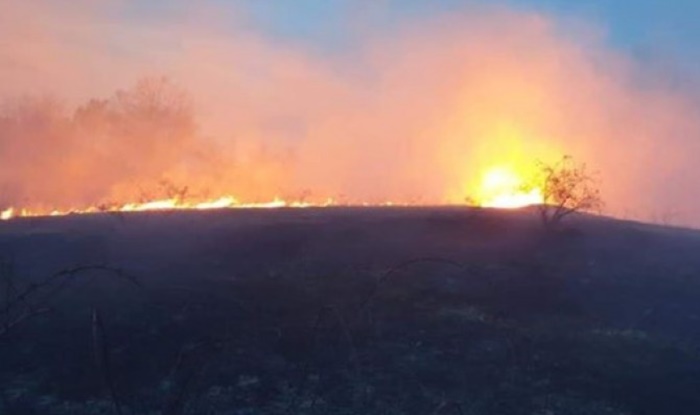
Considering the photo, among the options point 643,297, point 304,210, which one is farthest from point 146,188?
point 643,297

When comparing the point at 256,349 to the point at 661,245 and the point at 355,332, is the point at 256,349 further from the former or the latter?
the point at 661,245

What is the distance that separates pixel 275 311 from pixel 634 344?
27.6 feet

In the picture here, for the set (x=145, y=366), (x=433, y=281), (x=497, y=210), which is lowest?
(x=145, y=366)

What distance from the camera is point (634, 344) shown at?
814 inches

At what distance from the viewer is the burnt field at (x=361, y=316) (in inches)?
681

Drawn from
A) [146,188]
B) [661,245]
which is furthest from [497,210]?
[146,188]

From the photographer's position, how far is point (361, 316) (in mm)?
16922

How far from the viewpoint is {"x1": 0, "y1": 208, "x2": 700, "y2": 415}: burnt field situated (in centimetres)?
Answer: 1730

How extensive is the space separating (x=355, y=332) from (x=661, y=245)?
14.8 metres

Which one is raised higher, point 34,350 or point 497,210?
point 497,210

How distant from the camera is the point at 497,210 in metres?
32.7

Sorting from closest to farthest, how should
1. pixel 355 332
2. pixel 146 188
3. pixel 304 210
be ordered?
pixel 355 332 → pixel 304 210 → pixel 146 188

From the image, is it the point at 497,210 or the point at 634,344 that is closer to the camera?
the point at 634,344

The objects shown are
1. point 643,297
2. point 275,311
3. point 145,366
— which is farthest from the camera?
point 643,297
